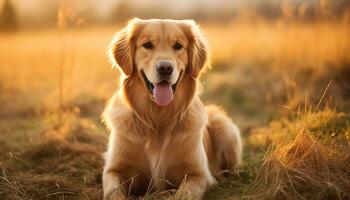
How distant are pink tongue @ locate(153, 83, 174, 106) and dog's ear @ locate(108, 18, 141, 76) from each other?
33cm

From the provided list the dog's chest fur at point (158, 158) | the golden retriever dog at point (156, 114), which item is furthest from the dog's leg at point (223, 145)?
the dog's chest fur at point (158, 158)

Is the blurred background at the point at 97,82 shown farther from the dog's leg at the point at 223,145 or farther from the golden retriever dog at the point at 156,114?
the golden retriever dog at the point at 156,114

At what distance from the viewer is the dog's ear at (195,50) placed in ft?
13.9

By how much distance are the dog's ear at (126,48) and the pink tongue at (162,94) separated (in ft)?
1.07

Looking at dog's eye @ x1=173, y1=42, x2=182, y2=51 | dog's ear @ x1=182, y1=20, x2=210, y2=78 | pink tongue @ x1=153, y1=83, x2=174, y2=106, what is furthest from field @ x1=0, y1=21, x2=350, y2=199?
dog's eye @ x1=173, y1=42, x2=182, y2=51

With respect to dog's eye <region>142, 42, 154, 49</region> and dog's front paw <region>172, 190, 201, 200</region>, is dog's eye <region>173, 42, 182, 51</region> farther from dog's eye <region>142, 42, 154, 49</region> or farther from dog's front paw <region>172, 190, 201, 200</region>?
dog's front paw <region>172, 190, 201, 200</region>

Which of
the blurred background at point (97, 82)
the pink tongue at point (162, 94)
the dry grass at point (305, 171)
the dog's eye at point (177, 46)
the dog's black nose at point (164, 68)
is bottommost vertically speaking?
the blurred background at point (97, 82)

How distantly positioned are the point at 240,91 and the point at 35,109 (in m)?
3.63

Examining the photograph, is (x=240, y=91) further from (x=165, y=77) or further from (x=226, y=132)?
(x=165, y=77)

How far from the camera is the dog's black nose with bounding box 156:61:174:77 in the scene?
376 centimetres

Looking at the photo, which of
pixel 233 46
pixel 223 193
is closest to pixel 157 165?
pixel 223 193

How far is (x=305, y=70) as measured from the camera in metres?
8.95

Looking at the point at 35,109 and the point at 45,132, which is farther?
the point at 35,109

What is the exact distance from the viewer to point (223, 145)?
5098mm
